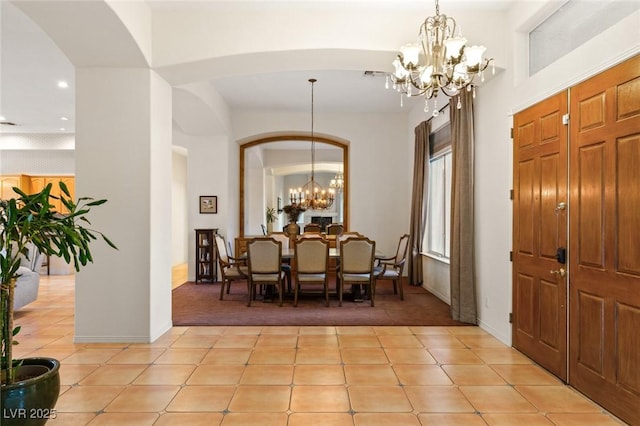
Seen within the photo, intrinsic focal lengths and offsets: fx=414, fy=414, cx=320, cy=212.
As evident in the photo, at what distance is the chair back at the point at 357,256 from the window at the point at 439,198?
1.41 metres

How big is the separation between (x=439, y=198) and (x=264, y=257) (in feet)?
10.8

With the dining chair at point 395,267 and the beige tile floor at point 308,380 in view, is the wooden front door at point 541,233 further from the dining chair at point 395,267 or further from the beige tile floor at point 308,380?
the dining chair at point 395,267

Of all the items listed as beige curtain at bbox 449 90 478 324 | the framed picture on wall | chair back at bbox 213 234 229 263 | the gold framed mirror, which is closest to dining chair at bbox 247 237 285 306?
chair back at bbox 213 234 229 263

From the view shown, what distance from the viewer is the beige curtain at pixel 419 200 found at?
22.5 feet

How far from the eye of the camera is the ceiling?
4727 mm

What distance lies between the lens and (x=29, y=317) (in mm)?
Answer: 5273

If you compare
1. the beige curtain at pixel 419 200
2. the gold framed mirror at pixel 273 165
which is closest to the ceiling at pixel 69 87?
the beige curtain at pixel 419 200

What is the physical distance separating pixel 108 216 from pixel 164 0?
2.15 metres

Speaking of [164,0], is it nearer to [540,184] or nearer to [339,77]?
[339,77]

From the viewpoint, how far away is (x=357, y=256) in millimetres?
5699

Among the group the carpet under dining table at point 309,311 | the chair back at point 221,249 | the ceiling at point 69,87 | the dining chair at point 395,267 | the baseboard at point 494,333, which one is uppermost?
the ceiling at point 69,87

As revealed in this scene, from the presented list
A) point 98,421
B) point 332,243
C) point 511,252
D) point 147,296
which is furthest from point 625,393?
point 332,243

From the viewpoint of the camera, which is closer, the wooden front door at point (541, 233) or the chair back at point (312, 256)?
the wooden front door at point (541, 233)

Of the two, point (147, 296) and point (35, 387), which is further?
point (147, 296)
